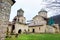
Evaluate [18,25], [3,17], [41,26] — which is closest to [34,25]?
[41,26]

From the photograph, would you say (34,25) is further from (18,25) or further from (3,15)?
(3,15)

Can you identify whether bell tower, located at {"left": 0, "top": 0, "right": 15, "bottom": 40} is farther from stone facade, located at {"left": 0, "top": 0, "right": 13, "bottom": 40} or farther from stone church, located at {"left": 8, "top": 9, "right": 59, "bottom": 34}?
stone church, located at {"left": 8, "top": 9, "right": 59, "bottom": 34}

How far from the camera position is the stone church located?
128 feet

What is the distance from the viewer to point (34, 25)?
43.7m

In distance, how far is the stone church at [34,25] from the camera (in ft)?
128

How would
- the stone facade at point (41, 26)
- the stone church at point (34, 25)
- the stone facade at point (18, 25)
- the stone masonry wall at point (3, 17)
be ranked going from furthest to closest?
the stone facade at point (41, 26) < the stone church at point (34, 25) < the stone facade at point (18, 25) < the stone masonry wall at point (3, 17)

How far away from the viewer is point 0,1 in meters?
8.41

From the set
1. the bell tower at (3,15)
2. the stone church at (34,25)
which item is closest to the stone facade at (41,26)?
the stone church at (34,25)

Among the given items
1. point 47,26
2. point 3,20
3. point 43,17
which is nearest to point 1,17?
point 3,20

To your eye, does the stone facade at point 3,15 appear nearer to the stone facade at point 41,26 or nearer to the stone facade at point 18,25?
the stone facade at point 18,25

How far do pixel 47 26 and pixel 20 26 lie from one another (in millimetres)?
7711

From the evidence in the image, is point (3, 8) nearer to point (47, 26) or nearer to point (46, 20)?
point (47, 26)

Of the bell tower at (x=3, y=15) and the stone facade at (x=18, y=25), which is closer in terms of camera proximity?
the bell tower at (x=3, y=15)

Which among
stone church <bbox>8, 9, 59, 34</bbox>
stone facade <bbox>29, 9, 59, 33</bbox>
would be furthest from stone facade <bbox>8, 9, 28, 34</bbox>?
stone facade <bbox>29, 9, 59, 33</bbox>
